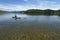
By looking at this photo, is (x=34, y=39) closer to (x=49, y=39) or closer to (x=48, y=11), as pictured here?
(x=49, y=39)

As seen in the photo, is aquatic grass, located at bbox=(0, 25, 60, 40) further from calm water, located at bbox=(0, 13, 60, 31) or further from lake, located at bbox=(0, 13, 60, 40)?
calm water, located at bbox=(0, 13, 60, 31)

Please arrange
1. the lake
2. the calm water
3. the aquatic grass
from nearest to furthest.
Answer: the aquatic grass → the lake → the calm water

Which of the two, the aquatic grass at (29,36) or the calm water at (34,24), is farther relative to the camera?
the calm water at (34,24)

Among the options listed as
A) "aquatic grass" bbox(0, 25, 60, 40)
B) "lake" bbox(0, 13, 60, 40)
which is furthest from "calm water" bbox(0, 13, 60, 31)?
"aquatic grass" bbox(0, 25, 60, 40)

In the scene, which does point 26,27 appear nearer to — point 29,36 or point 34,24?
point 34,24

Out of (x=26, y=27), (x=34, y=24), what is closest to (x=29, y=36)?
(x=26, y=27)

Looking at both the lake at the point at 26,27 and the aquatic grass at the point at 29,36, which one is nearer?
the aquatic grass at the point at 29,36

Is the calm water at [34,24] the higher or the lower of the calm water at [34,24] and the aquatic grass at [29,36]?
the lower

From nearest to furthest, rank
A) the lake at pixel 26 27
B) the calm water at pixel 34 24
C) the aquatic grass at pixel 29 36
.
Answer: the aquatic grass at pixel 29 36
the lake at pixel 26 27
the calm water at pixel 34 24

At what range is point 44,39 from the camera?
11445mm

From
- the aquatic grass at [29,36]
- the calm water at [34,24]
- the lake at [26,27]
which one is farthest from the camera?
the calm water at [34,24]

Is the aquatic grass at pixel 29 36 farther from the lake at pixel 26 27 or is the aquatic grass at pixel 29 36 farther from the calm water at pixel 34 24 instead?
the calm water at pixel 34 24

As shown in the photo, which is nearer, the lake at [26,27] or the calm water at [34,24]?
the lake at [26,27]

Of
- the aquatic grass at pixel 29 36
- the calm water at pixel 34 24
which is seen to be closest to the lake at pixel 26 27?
the calm water at pixel 34 24
